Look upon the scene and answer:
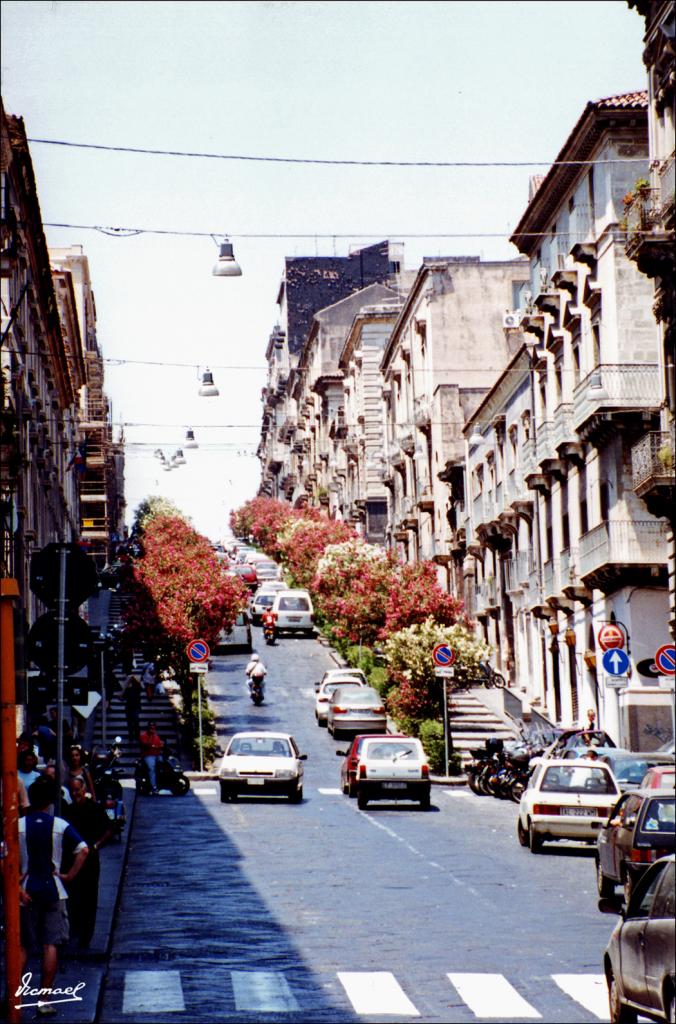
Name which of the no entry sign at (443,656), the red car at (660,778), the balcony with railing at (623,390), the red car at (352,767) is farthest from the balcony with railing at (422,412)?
the red car at (660,778)

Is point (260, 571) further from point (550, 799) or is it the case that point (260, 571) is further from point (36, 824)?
point (36, 824)

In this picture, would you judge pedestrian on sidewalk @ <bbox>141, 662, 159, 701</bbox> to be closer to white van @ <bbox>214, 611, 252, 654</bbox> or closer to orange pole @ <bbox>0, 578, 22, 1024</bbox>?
white van @ <bbox>214, 611, 252, 654</bbox>

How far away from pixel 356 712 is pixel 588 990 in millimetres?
38404

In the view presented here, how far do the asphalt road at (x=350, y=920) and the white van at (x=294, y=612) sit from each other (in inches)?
1758

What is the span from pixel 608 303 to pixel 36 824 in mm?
32833

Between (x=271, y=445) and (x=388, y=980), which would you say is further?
(x=271, y=445)

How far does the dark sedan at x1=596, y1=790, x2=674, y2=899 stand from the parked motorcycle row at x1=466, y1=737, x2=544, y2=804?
16.0 metres

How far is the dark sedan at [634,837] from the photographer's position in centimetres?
2133

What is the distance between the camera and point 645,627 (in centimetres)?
4538

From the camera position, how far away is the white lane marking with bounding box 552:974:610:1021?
48.9 ft

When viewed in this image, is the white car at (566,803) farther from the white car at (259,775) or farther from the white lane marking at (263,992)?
the white lane marking at (263,992)

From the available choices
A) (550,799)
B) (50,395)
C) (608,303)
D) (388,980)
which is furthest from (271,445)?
(388,980)

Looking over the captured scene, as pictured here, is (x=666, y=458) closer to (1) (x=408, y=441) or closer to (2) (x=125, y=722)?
(2) (x=125, y=722)

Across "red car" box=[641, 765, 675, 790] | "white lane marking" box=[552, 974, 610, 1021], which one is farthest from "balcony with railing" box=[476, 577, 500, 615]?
"white lane marking" box=[552, 974, 610, 1021]
